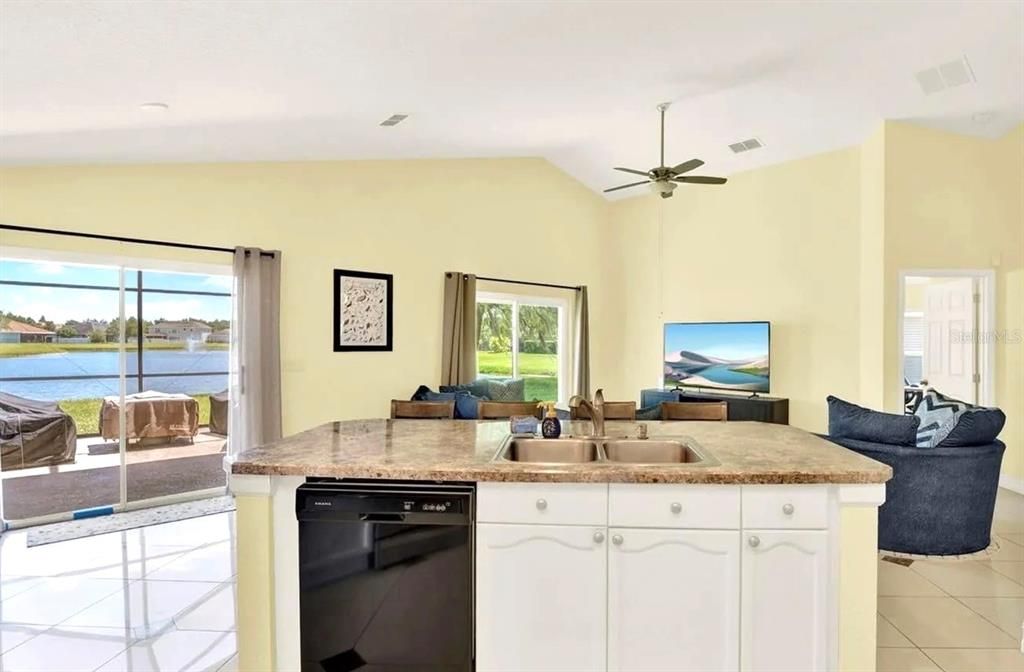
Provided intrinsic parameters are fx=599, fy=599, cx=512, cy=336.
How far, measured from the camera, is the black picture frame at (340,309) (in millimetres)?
5562

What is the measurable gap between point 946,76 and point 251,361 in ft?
19.7

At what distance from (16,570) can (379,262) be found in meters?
3.56

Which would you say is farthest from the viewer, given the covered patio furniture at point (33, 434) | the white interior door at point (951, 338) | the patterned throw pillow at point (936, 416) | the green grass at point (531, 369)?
the green grass at point (531, 369)

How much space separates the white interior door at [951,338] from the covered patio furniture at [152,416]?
7.43 metres

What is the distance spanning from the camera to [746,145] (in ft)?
20.4

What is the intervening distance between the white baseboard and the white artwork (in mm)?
6039

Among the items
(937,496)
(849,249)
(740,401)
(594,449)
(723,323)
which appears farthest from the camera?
(723,323)

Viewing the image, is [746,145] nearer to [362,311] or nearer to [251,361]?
[362,311]

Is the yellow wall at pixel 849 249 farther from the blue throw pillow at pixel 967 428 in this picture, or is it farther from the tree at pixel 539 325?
the blue throw pillow at pixel 967 428

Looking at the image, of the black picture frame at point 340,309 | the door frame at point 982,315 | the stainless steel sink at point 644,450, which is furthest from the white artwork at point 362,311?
the door frame at point 982,315

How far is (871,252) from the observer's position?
5895mm

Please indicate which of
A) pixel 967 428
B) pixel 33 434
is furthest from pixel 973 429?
pixel 33 434

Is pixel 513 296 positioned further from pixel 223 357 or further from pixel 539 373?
pixel 223 357

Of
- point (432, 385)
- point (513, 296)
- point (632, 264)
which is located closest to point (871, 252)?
point (632, 264)
